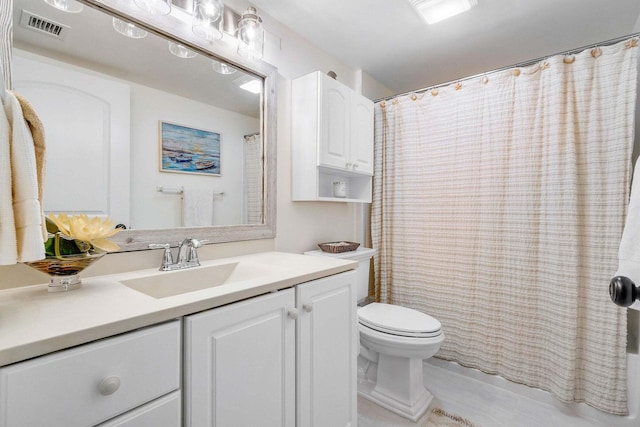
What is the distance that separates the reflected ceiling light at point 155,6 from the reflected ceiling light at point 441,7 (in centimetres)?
124

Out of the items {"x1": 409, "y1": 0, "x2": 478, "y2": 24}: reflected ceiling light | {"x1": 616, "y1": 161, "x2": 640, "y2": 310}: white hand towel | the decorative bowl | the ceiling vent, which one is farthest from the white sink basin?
{"x1": 409, "y1": 0, "x2": 478, "y2": 24}: reflected ceiling light

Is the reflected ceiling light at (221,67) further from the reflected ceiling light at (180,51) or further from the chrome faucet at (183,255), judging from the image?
the chrome faucet at (183,255)

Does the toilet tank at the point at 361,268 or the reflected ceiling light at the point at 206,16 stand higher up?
the reflected ceiling light at the point at 206,16

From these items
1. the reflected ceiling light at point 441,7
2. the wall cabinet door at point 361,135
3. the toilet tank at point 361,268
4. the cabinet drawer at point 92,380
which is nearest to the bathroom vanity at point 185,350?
the cabinet drawer at point 92,380

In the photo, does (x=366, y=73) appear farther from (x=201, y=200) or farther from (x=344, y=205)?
(x=201, y=200)

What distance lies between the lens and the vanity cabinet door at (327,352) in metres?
1.08

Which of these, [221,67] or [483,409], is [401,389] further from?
[221,67]

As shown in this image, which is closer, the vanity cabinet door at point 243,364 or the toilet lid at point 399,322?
the vanity cabinet door at point 243,364

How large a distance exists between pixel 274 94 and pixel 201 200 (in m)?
0.75

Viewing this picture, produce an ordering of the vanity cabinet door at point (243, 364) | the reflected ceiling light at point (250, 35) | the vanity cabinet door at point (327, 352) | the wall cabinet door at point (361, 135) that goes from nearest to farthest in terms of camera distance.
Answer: the vanity cabinet door at point (243, 364)
the vanity cabinet door at point (327, 352)
the reflected ceiling light at point (250, 35)
the wall cabinet door at point (361, 135)

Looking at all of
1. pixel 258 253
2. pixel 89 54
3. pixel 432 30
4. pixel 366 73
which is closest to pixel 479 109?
pixel 432 30

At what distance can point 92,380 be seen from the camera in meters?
0.60

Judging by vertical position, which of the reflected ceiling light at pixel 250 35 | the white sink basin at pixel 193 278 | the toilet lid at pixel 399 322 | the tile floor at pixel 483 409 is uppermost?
the reflected ceiling light at pixel 250 35

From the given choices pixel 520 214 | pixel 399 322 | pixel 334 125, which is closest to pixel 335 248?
pixel 399 322
